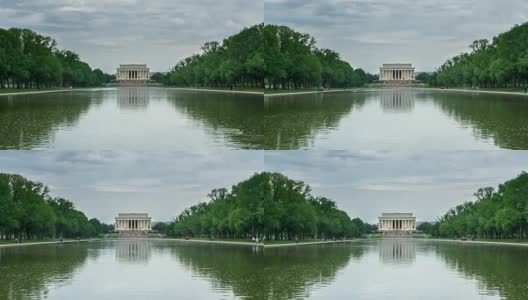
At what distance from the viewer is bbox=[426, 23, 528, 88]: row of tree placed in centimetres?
10538

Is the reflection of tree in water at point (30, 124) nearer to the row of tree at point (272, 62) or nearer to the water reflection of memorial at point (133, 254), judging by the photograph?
the water reflection of memorial at point (133, 254)

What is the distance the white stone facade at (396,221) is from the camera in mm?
175875

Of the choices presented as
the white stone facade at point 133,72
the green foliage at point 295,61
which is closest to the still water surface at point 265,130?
the green foliage at point 295,61

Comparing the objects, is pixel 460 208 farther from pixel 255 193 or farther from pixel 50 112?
pixel 50 112

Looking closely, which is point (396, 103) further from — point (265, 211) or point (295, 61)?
point (295, 61)

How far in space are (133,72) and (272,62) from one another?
112364 millimetres

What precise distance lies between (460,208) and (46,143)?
308 feet

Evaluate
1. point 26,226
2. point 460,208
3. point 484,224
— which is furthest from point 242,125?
point 460,208

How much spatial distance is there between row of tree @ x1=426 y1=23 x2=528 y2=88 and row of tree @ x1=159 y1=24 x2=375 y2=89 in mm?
19543

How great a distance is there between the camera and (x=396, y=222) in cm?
17738

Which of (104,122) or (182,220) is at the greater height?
(104,122)

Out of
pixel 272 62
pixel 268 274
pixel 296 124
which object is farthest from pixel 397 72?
pixel 268 274

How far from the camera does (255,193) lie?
64.0m

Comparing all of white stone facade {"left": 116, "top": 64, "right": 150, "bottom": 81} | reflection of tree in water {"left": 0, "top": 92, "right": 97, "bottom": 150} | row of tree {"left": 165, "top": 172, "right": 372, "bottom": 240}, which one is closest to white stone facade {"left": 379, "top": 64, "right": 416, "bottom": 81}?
white stone facade {"left": 116, "top": 64, "right": 150, "bottom": 81}
